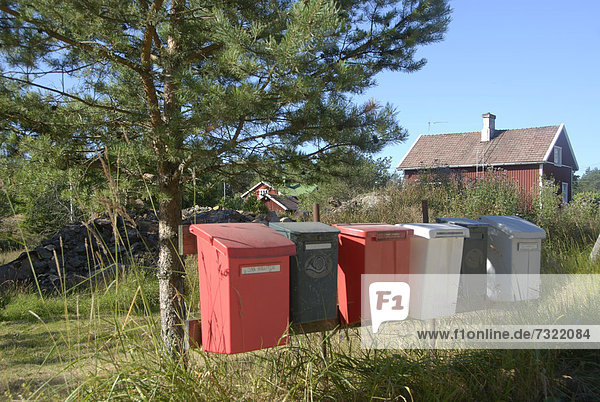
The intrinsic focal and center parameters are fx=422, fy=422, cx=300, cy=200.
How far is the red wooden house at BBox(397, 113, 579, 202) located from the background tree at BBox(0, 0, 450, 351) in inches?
760

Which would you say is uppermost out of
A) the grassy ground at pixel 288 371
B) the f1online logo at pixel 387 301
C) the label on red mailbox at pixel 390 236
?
the label on red mailbox at pixel 390 236

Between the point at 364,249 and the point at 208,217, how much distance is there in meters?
9.48

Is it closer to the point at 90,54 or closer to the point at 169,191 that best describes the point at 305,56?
the point at 169,191

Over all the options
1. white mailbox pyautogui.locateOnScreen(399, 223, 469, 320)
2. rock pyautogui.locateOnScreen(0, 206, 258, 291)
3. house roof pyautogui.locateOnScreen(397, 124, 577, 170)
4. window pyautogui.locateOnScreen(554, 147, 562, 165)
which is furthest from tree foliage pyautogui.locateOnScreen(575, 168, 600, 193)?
white mailbox pyautogui.locateOnScreen(399, 223, 469, 320)

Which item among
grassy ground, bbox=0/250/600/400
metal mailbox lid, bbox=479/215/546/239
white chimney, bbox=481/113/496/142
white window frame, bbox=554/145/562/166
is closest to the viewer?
grassy ground, bbox=0/250/600/400

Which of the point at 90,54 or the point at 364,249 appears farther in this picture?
the point at 90,54

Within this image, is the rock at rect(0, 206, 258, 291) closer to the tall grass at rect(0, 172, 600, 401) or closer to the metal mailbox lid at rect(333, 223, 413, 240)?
the tall grass at rect(0, 172, 600, 401)

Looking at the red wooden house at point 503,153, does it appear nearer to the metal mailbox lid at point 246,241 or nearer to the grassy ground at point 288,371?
the grassy ground at point 288,371

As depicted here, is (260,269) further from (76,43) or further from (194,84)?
(76,43)

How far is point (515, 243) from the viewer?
319cm

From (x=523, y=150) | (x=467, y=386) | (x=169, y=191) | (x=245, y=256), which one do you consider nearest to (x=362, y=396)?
(x=467, y=386)

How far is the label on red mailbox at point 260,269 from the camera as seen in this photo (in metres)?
2.15

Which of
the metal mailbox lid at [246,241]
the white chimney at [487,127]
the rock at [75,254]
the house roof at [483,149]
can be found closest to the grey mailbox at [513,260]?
the metal mailbox lid at [246,241]

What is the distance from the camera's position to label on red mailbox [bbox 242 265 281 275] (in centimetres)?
215
